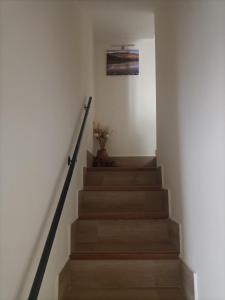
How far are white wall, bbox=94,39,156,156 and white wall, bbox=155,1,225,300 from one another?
1925 millimetres

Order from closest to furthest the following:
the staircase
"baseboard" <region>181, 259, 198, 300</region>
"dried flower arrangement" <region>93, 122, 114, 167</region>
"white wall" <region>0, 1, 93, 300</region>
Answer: "white wall" <region>0, 1, 93, 300</region>
"baseboard" <region>181, 259, 198, 300</region>
the staircase
"dried flower arrangement" <region>93, 122, 114, 167</region>

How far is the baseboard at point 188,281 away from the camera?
1.79 m

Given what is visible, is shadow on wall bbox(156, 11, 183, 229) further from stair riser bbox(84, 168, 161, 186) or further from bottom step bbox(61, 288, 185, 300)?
bottom step bbox(61, 288, 185, 300)

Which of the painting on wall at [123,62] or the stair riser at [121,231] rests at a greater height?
the painting on wall at [123,62]

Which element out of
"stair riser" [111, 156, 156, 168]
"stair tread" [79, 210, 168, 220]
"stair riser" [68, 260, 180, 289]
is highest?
"stair riser" [111, 156, 156, 168]

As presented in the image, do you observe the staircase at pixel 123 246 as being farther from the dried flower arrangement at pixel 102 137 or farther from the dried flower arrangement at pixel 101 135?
the dried flower arrangement at pixel 101 135

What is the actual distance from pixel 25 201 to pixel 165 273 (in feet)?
4.53

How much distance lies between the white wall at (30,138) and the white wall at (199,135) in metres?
0.90

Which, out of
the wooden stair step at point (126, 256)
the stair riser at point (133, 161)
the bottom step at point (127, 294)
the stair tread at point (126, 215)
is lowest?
the bottom step at point (127, 294)

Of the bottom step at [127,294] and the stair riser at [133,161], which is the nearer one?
the bottom step at [127,294]

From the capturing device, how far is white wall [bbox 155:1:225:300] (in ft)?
4.54

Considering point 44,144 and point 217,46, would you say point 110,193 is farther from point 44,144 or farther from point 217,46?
point 217,46

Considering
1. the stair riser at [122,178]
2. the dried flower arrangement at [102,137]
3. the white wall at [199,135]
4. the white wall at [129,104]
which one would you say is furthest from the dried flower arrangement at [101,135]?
the white wall at [199,135]

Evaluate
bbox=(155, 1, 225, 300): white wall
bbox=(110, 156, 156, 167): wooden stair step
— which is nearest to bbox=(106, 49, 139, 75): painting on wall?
bbox=(110, 156, 156, 167): wooden stair step
